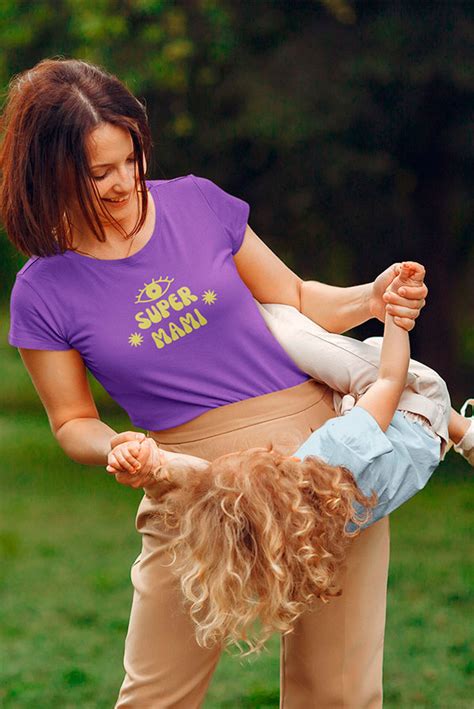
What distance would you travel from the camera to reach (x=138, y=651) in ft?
10.1

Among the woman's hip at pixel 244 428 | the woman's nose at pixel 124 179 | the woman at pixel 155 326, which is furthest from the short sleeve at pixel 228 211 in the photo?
the woman's hip at pixel 244 428

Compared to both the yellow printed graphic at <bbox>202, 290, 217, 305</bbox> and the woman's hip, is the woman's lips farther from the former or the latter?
Result: the woman's hip

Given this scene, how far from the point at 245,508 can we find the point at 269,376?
499 millimetres

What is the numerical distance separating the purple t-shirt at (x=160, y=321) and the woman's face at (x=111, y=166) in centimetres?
14

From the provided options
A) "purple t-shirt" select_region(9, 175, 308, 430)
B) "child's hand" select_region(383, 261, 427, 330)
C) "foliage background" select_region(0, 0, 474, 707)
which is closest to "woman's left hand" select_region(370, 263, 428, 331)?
"child's hand" select_region(383, 261, 427, 330)

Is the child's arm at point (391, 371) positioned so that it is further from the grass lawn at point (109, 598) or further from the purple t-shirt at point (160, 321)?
the grass lawn at point (109, 598)

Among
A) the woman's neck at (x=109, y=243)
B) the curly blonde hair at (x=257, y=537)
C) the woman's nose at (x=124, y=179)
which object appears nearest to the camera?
the curly blonde hair at (x=257, y=537)

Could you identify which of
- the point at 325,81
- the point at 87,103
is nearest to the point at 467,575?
the point at 325,81

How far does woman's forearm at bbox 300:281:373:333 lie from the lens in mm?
3125

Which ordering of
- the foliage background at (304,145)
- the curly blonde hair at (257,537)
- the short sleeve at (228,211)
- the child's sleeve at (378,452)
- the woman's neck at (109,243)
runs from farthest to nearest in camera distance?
the foliage background at (304,145), the short sleeve at (228,211), the woman's neck at (109,243), the child's sleeve at (378,452), the curly blonde hair at (257,537)

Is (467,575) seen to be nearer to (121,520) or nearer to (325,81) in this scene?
(121,520)

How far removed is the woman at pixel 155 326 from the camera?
2.89m

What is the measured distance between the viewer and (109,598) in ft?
24.3

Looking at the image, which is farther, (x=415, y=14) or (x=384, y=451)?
(x=415, y=14)
